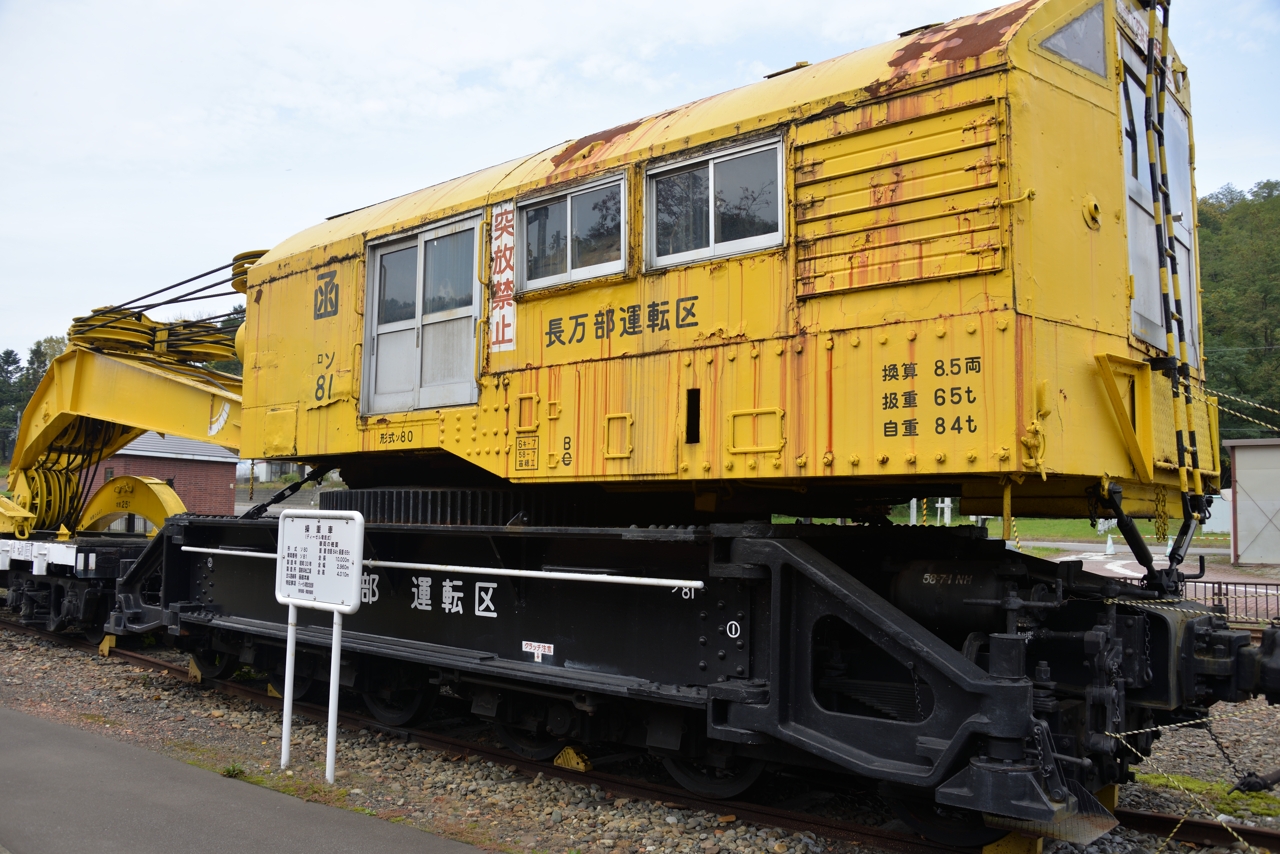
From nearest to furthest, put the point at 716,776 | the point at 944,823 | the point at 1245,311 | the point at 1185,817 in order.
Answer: the point at 944,823
the point at 1185,817
the point at 716,776
the point at 1245,311

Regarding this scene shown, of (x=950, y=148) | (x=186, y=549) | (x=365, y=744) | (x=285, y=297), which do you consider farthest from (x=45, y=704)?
(x=950, y=148)

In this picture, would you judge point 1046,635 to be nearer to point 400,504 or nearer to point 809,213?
point 809,213

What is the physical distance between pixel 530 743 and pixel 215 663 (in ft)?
16.0

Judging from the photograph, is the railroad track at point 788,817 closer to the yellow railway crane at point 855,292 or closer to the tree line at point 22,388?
the yellow railway crane at point 855,292

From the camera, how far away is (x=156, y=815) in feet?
18.6

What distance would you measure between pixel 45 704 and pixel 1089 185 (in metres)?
10.2

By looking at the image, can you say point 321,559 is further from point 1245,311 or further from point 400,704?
point 1245,311

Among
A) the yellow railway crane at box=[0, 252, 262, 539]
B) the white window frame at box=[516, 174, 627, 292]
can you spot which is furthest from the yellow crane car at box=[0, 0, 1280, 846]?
the yellow railway crane at box=[0, 252, 262, 539]

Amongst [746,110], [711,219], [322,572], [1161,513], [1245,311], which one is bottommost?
[322,572]

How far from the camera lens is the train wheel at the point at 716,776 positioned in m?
6.11

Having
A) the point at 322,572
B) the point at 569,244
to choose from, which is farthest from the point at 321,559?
the point at 569,244

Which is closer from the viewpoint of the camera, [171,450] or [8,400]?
[171,450]

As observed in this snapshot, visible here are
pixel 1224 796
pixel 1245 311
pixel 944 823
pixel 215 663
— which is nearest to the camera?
pixel 944 823

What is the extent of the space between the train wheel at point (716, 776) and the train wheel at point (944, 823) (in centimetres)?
91
